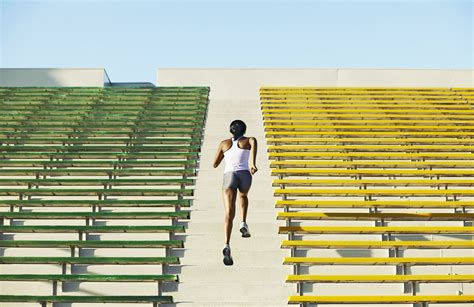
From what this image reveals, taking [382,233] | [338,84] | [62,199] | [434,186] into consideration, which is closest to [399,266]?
[382,233]

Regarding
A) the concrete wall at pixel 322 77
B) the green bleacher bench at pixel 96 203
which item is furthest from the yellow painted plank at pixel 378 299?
the concrete wall at pixel 322 77

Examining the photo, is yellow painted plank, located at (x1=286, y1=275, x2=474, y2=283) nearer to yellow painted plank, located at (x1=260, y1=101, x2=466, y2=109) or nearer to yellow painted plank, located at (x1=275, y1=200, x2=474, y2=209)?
yellow painted plank, located at (x1=275, y1=200, x2=474, y2=209)

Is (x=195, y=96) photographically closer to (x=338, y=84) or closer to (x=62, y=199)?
(x=338, y=84)

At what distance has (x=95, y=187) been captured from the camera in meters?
9.52

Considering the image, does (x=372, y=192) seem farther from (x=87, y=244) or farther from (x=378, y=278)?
(x=87, y=244)

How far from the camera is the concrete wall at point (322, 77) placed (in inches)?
646

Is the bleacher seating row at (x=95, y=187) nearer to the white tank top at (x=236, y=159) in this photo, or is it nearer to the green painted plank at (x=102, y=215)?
the green painted plank at (x=102, y=215)

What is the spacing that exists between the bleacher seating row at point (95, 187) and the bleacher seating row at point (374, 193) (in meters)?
1.31

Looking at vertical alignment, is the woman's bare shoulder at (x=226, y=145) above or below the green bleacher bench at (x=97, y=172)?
below

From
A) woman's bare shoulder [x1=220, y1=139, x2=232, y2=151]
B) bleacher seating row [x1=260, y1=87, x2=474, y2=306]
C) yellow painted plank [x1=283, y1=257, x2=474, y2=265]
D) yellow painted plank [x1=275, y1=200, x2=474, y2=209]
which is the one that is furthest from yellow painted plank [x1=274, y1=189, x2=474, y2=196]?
woman's bare shoulder [x1=220, y1=139, x2=232, y2=151]

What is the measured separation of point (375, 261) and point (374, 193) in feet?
5.56

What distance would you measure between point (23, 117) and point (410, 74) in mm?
8480

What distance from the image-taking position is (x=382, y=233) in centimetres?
785

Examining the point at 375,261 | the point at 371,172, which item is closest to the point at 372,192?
the point at 371,172
